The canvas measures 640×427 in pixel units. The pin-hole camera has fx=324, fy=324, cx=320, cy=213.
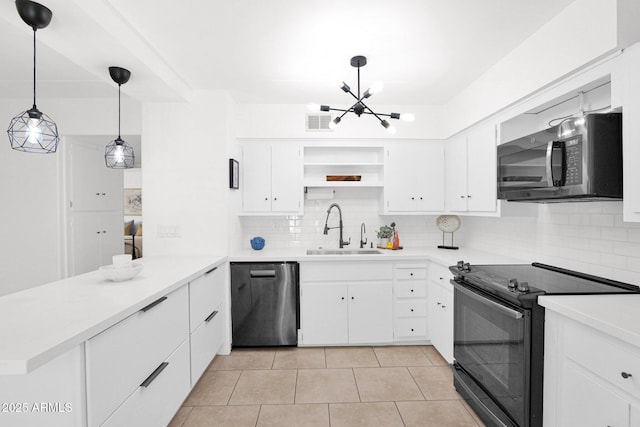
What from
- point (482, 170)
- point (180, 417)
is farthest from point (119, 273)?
point (482, 170)

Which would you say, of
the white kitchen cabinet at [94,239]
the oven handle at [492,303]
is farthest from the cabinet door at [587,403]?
the white kitchen cabinet at [94,239]

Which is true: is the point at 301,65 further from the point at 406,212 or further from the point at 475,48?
the point at 406,212

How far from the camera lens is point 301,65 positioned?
8.43 feet

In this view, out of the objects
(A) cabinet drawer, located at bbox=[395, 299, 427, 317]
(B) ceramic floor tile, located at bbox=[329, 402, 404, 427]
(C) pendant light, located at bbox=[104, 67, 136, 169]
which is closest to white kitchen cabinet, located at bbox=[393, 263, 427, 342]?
(A) cabinet drawer, located at bbox=[395, 299, 427, 317]

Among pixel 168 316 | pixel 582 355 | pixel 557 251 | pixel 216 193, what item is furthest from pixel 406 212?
pixel 168 316

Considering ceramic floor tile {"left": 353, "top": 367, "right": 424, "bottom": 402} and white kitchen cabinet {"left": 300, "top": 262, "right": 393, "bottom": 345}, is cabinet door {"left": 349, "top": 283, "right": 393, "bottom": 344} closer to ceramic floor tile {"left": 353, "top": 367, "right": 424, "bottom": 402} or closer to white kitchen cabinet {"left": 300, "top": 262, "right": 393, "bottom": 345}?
A: white kitchen cabinet {"left": 300, "top": 262, "right": 393, "bottom": 345}

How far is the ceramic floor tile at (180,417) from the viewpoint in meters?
2.10

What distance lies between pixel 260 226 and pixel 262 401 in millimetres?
1897

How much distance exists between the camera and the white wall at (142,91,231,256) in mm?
3090

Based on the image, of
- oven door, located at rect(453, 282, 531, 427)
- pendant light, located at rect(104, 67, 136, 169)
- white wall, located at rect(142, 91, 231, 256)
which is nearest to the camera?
oven door, located at rect(453, 282, 531, 427)

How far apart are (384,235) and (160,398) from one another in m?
2.54

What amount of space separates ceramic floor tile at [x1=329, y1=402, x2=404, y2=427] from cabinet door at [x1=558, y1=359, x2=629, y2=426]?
979 mm

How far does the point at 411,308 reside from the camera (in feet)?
10.5

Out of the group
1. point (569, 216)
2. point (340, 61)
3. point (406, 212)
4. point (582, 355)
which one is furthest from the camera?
point (406, 212)
